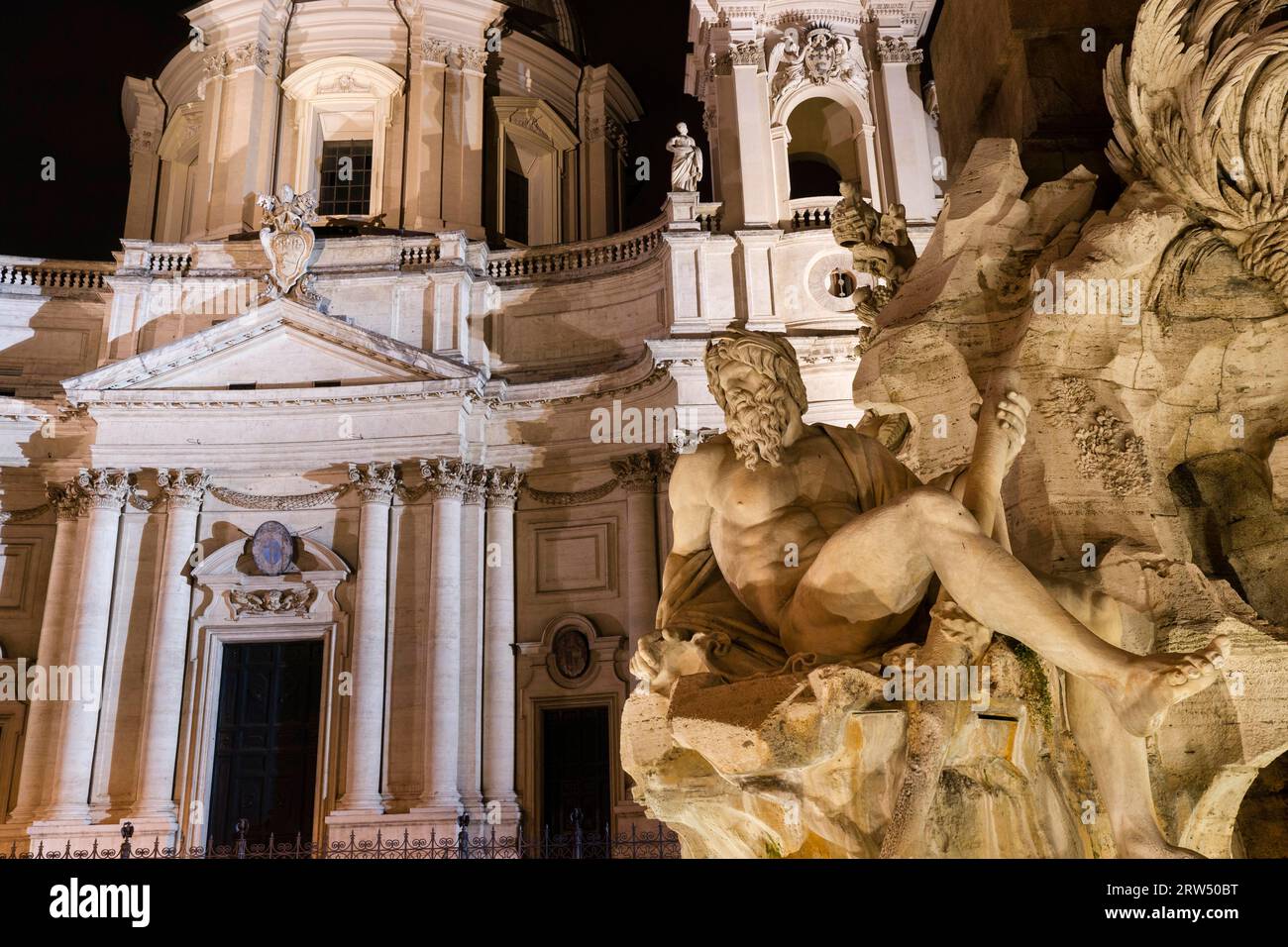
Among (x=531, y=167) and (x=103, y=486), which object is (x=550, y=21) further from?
(x=103, y=486)

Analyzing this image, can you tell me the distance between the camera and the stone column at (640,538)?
1922 cm

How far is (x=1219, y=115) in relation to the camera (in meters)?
5.37

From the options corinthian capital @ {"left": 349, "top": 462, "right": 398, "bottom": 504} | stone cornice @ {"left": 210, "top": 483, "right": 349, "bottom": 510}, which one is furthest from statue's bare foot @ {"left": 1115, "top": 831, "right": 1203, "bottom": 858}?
stone cornice @ {"left": 210, "top": 483, "right": 349, "bottom": 510}

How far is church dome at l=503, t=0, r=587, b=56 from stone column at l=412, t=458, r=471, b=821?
13.8 m

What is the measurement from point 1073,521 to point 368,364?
55.8ft

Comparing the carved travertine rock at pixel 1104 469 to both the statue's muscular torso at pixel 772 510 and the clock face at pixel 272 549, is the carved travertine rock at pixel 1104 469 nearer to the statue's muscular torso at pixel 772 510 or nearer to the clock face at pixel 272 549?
the statue's muscular torso at pixel 772 510

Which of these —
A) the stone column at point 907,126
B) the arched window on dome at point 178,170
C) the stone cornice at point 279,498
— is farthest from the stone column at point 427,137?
the stone column at point 907,126

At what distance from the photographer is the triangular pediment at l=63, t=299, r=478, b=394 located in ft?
65.8

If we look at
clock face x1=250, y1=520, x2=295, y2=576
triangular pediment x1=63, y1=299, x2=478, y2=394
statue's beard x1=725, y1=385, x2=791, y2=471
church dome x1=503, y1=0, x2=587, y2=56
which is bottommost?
statue's beard x1=725, y1=385, x2=791, y2=471

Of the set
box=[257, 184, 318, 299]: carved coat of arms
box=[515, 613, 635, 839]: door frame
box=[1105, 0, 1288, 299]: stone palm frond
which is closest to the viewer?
box=[1105, 0, 1288, 299]: stone palm frond

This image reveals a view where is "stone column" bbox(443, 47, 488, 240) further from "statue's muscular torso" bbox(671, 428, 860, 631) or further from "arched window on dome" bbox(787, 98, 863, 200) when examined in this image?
"statue's muscular torso" bbox(671, 428, 860, 631)

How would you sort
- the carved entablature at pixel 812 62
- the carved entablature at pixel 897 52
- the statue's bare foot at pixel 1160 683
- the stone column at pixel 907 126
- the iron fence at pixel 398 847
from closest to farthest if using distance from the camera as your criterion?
the statue's bare foot at pixel 1160 683
the iron fence at pixel 398 847
the stone column at pixel 907 126
the carved entablature at pixel 812 62
the carved entablature at pixel 897 52

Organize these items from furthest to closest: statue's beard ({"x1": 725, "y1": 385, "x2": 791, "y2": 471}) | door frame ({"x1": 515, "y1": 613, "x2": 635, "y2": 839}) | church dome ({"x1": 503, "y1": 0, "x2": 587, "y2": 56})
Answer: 1. church dome ({"x1": 503, "y1": 0, "x2": 587, "y2": 56})
2. door frame ({"x1": 515, "y1": 613, "x2": 635, "y2": 839})
3. statue's beard ({"x1": 725, "y1": 385, "x2": 791, "y2": 471})

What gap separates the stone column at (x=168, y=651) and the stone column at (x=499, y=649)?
501cm
